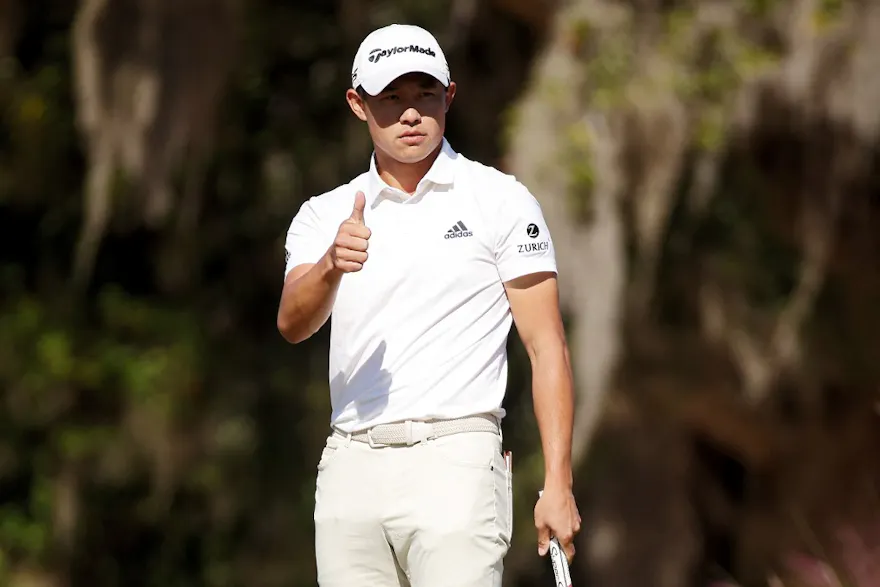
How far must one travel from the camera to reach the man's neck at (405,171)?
361 centimetres

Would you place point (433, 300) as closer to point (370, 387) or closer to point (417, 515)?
point (370, 387)

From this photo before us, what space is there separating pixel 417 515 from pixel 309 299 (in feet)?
1.56

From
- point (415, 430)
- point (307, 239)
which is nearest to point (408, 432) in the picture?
point (415, 430)

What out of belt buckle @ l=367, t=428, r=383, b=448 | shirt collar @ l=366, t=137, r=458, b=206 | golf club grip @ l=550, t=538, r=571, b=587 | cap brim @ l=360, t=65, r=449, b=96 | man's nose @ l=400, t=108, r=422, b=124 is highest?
cap brim @ l=360, t=65, r=449, b=96

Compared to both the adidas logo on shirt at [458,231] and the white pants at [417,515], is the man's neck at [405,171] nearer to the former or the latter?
the adidas logo on shirt at [458,231]

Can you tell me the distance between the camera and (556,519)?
11.1ft

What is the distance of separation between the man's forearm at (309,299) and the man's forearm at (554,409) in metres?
0.44

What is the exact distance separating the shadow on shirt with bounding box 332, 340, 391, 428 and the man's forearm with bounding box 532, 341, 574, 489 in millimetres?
302

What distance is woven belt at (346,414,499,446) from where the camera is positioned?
3447 millimetres

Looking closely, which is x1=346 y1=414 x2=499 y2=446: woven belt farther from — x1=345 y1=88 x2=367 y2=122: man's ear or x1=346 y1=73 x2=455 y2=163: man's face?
x1=345 y1=88 x2=367 y2=122: man's ear

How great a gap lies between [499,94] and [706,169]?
2.06m

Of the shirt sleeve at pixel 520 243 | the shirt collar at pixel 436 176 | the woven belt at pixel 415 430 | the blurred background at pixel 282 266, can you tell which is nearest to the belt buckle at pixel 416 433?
the woven belt at pixel 415 430

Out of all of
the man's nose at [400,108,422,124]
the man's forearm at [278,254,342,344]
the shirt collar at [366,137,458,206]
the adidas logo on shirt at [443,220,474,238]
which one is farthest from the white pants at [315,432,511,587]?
the man's nose at [400,108,422,124]

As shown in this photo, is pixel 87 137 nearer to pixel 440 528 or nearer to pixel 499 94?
pixel 499 94
